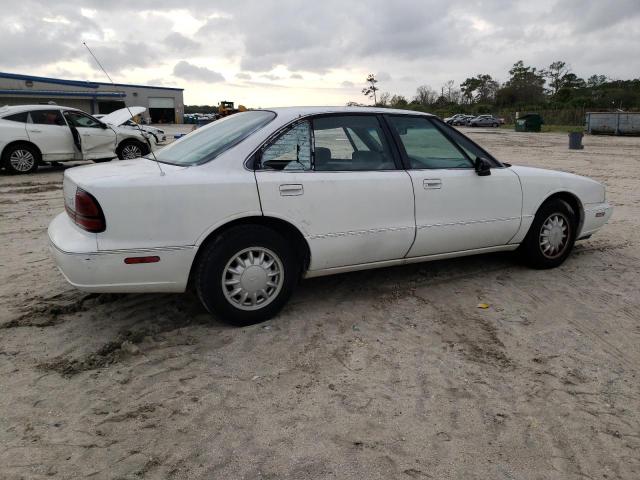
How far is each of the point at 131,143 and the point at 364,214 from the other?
11.1m

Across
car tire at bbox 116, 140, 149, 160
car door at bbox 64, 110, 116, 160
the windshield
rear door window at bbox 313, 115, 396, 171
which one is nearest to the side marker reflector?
the windshield

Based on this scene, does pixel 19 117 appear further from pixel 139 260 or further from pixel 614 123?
pixel 614 123

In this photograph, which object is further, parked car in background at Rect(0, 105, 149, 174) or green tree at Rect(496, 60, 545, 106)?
green tree at Rect(496, 60, 545, 106)

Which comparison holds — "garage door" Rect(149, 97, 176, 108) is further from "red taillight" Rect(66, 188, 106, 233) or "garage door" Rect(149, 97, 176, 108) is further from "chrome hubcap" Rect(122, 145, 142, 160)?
"red taillight" Rect(66, 188, 106, 233)

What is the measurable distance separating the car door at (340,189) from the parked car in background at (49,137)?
28.3ft

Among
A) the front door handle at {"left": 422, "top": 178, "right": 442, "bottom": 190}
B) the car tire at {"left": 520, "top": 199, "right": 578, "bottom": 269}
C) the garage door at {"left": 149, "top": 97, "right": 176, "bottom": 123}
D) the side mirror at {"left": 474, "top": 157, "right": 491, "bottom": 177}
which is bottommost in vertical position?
the car tire at {"left": 520, "top": 199, "right": 578, "bottom": 269}

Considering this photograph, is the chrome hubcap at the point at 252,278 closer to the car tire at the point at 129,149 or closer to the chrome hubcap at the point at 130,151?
the car tire at the point at 129,149

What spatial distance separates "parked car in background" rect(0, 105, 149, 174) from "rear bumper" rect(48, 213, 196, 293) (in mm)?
8830

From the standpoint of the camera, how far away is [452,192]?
14.1 ft

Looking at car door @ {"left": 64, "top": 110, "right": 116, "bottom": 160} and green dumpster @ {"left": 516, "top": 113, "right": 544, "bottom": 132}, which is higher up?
car door @ {"left": 64, "top": 110, "right": 116, "bottom": 160}

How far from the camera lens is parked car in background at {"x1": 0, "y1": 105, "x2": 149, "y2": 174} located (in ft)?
38.5

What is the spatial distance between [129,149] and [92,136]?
3.65 feet

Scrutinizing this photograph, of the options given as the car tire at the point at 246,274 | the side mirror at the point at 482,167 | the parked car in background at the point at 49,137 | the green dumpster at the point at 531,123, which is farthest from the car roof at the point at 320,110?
the green dumpster at the point at 531,123

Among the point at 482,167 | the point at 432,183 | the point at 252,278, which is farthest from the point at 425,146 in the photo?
the point at 252,278
